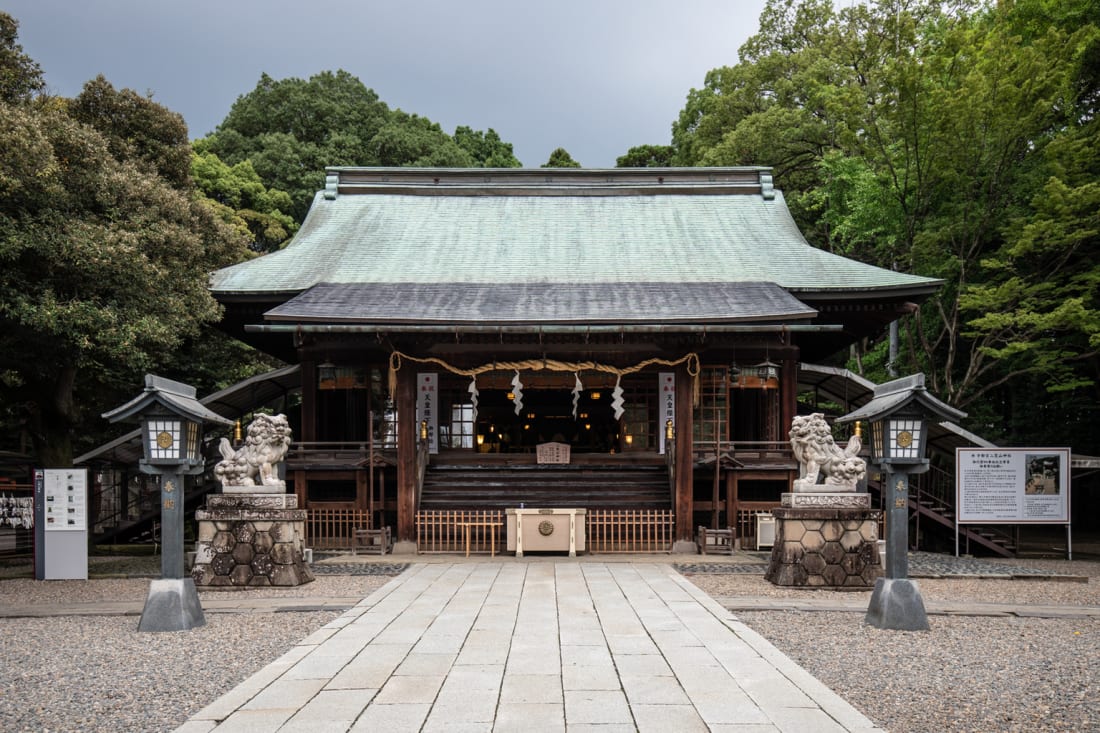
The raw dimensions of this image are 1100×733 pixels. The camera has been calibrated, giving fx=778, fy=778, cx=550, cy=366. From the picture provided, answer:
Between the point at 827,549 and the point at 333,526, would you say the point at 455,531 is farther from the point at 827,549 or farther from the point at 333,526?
the point at 827,549

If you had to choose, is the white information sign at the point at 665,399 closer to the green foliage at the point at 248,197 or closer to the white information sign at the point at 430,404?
the white information sign at the point at 430,404

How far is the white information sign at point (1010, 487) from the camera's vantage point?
575 inches

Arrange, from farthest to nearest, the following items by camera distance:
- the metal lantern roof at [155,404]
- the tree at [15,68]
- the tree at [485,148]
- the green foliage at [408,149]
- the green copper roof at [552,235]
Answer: the tree at [485,148] → the green foliage at [408,149] → the green copper roof at [552,235] → the tree at [15,68] → the metal lantern roof at [155,404]

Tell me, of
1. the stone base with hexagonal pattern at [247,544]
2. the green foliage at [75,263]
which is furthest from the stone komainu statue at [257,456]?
the green foliage at [75,263]

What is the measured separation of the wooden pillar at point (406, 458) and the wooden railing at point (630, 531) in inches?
130

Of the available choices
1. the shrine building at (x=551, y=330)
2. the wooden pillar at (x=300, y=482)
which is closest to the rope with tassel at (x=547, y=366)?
the shrine building at (x=551, y=330)

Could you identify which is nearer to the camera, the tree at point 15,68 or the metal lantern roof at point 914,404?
the metal lantern roof at point 914,404

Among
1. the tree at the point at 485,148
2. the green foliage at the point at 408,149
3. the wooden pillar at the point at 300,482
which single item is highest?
the tree at the point at 485,148


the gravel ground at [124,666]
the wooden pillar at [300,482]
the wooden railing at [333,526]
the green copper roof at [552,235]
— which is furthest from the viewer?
the green copper roof at [552,235]

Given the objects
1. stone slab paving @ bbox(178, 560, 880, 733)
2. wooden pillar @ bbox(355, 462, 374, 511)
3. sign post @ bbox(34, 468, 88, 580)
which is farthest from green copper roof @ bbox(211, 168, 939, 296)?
stone slab paving @ bbox(178, 560, 880, 733)

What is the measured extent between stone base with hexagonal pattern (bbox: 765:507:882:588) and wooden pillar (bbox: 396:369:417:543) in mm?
6820

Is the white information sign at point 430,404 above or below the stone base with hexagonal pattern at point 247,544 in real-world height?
above

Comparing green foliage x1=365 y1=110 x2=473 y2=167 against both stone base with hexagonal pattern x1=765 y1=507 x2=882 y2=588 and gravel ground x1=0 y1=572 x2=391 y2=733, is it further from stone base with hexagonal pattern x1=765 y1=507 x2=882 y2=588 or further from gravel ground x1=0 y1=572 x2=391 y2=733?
gravel ground x1=0 y1=572 x2=391 y2=733

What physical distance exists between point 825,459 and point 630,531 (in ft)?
16.8
